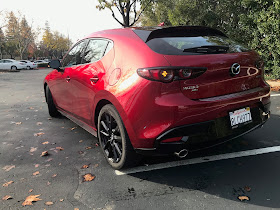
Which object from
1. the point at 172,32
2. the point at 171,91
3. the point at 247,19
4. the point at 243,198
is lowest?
the point at 243,198

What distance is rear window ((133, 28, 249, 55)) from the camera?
2471mm

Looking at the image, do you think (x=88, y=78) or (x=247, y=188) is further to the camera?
(x=88, y=78)

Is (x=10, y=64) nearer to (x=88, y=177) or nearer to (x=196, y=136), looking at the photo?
(x=88, y=177)

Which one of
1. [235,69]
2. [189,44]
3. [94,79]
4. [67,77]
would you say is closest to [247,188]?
[235,69]

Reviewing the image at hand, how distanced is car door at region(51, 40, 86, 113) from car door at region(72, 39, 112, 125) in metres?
0.19

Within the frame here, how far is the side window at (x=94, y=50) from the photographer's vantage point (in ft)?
10.4

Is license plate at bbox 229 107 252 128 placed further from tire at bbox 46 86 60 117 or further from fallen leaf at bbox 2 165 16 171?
tire at bbox 46 86 60 117

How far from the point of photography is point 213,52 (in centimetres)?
253

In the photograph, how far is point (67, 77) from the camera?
4.01m

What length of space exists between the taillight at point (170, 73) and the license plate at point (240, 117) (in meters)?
0.60

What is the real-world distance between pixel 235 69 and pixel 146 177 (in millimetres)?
1511

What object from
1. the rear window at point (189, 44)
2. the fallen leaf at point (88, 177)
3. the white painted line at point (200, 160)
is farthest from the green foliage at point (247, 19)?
the fallen leaf at point (88, 177)

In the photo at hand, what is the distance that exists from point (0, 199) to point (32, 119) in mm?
3292

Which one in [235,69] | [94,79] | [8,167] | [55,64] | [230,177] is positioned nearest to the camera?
[235,69]
